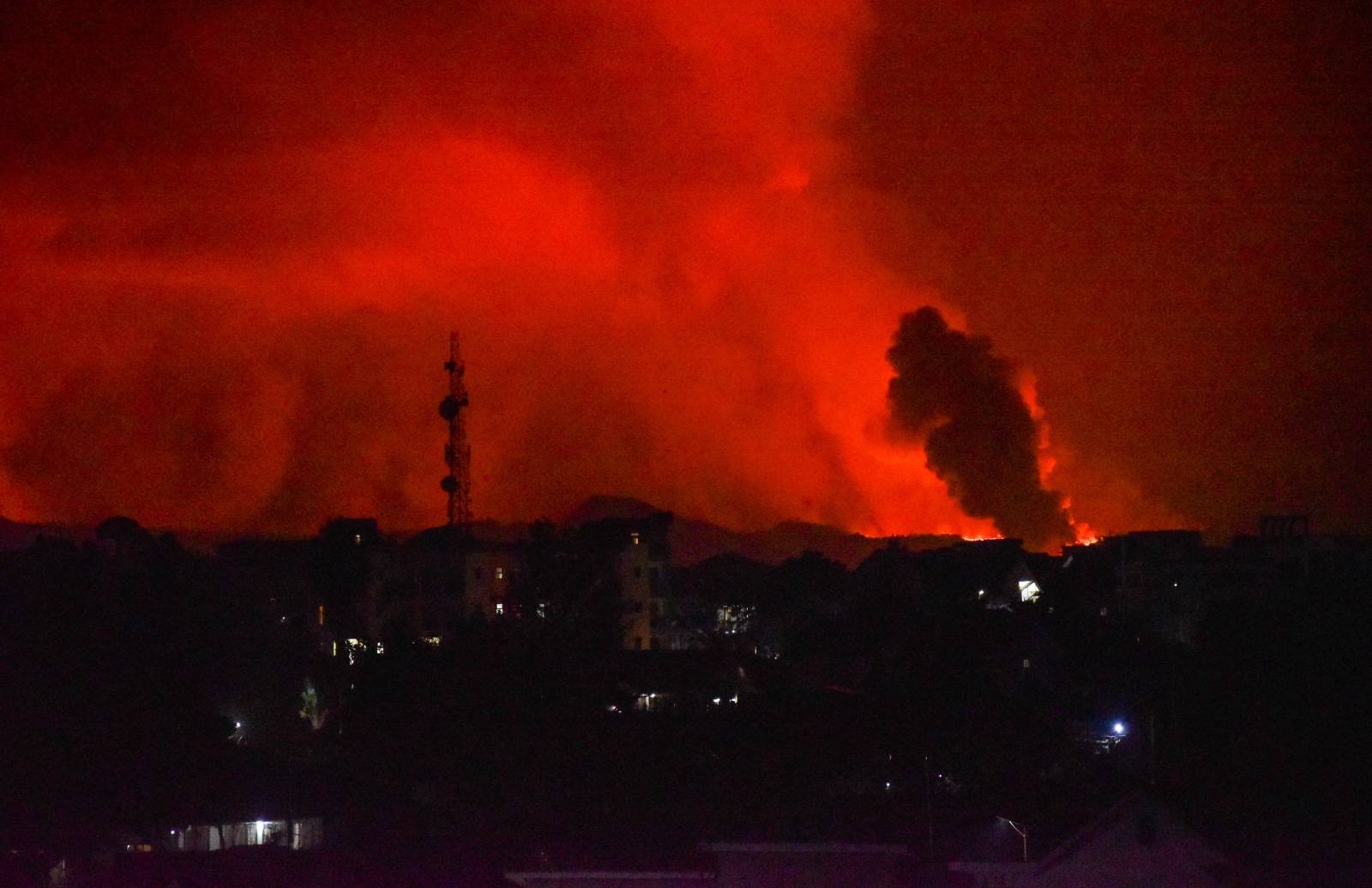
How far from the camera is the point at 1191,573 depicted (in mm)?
43125

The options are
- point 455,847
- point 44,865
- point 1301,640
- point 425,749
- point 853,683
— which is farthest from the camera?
point 853,683

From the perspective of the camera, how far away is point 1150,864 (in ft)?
58.0

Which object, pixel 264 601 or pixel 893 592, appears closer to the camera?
pixel 264 601

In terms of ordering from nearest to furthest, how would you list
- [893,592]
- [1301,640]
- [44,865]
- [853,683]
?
[44,865] < [1301,640] < [853,683] < [893,592]

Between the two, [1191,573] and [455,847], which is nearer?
[455,847]

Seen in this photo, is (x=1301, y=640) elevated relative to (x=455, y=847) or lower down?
elevated

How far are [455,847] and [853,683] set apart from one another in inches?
461

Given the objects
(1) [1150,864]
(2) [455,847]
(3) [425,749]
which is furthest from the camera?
(3) [425,749]

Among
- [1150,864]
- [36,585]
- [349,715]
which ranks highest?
[36,585]

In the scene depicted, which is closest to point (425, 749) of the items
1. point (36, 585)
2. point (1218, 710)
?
point (36, 585)

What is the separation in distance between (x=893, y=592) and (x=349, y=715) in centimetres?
1666

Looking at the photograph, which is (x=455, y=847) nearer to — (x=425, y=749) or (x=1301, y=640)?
(x=425, y=749)

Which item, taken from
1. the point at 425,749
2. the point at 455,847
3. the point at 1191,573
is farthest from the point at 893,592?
the point at 455,847

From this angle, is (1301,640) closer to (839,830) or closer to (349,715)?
(839,830)
